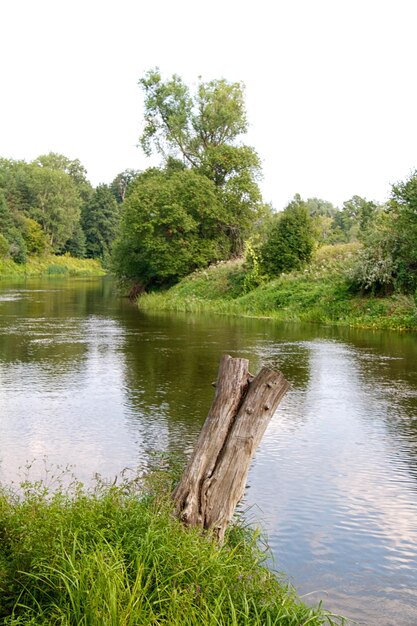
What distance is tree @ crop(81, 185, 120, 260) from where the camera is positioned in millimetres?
106062

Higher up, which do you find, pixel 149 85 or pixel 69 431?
pixel 149 85

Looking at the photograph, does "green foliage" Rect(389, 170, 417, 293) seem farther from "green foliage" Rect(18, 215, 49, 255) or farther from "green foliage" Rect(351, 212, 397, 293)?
"green foliage" Rect(18, 215, 49, 255)

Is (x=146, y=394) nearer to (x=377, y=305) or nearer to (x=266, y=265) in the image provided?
(x=377, y=305)

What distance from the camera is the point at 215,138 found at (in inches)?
1853

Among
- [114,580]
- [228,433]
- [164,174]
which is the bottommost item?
[114,580]

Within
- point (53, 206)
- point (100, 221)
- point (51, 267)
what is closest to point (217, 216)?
point (51, 267)

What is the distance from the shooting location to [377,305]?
86.4ft

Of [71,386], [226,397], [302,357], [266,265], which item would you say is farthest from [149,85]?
[226,397]

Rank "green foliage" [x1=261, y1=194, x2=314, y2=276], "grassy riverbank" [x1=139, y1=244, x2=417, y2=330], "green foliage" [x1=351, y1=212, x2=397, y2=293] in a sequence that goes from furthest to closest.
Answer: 1. "green foliage" [x1=261, y1=194, x2=314, y2=276]
2. "green foliage" [x1=351, y1=212, x2=397, y2=293]
3. "grassy riverbank" [x1=139, y1=244, x2=417, y2=330]

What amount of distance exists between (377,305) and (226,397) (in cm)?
2074

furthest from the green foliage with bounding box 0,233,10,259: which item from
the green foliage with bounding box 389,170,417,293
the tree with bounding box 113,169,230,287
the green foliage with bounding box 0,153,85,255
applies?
the green foliage with bounding box 389,170,417,293

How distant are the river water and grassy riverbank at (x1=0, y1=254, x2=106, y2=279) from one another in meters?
53.9

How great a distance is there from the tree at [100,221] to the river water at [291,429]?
8345cm

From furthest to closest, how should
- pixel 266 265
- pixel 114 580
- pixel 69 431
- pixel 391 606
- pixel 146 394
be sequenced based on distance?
1. pixel 266 265
2. pixel 146 394
3. pixel 69 431
4. pixel 391 606
5. pixel 114 580
